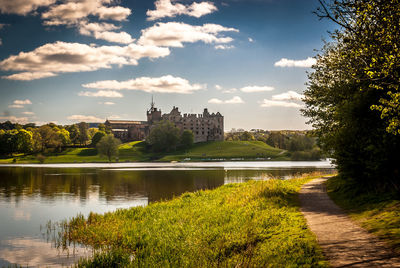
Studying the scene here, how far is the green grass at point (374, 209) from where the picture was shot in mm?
11473

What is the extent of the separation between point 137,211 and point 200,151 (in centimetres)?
12892

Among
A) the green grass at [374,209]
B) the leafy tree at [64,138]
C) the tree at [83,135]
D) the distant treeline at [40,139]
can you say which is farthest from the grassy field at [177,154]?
the green grass at [374,209]

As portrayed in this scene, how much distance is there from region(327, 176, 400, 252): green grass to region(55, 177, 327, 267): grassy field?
2.18 meters

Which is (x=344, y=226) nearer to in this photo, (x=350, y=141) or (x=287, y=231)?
(x=287, y=231)

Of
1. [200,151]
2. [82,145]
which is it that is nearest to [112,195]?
[200,151]

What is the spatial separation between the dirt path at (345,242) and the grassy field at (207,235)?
0.39 m

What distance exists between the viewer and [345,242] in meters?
11.0

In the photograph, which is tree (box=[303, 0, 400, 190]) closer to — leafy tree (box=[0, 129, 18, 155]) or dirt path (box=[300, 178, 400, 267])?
dirt path (box=[300, 178, 400, 267])

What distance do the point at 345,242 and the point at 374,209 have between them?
4.75 meters

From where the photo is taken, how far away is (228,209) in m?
19.4

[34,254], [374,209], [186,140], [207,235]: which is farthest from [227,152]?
[207,235]

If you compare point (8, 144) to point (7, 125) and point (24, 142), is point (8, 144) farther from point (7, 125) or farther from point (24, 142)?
point (7, 125)

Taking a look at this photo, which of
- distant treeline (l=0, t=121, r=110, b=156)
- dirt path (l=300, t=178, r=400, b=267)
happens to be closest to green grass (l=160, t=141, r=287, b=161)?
distant treeline (l=0, t=121, r=110, b=156)

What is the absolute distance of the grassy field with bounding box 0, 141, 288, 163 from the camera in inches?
5084
